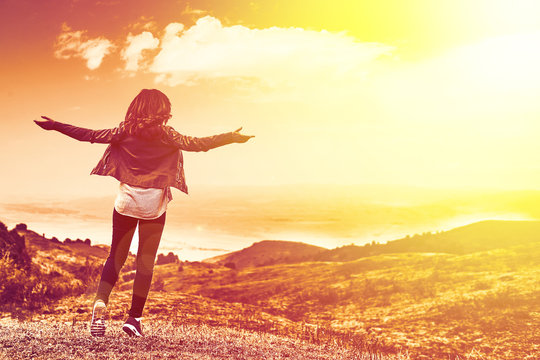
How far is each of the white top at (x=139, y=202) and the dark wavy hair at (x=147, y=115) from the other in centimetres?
83

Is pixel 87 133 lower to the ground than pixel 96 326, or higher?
higher

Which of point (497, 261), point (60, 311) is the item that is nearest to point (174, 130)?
point (60, 311)

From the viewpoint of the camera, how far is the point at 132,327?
755 cm

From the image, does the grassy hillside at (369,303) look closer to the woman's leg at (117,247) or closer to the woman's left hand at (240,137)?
the woman's leg at (117,247)

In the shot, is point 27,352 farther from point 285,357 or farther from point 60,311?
point 60,311

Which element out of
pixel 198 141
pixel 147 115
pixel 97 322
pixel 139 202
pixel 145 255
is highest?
pixel 147 115

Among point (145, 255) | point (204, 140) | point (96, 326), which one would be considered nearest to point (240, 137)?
point (204, 140)

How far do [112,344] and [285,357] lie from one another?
8.88ft

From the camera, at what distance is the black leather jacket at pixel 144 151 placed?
24.4 feet

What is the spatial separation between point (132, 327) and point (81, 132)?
3080 millimetres

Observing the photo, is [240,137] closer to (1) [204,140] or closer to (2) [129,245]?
(1) [204,140]

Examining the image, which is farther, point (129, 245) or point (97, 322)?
point (129, 245)

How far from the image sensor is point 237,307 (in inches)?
550

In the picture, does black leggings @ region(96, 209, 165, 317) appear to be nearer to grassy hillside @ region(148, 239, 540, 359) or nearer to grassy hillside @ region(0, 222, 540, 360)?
grassy hillside @ region(0, 222, 540, 360)
